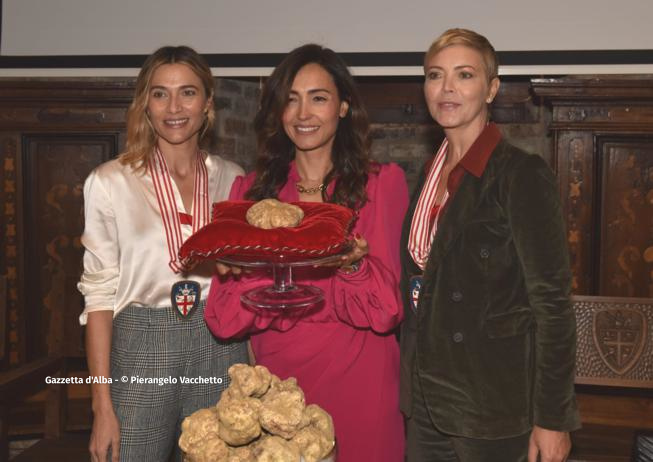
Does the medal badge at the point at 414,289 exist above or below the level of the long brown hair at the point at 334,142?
below

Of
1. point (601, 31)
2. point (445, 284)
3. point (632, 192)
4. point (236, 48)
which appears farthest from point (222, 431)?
point (632, 192)

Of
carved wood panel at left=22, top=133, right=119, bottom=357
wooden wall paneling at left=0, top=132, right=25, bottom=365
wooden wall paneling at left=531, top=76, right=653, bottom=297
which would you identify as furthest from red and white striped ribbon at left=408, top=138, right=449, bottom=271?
wooden wall paneling at left=0, top=132, right=25, bottom=365

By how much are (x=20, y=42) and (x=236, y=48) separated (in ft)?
3.52

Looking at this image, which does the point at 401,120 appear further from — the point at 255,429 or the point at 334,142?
the point at 255,429

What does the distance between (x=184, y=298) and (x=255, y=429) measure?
2.66ft

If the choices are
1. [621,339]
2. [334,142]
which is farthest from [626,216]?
[334,142]

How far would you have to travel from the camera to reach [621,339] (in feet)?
6.92

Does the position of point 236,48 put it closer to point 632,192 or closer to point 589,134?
point 589,134

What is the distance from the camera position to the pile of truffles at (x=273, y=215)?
5.00 feet

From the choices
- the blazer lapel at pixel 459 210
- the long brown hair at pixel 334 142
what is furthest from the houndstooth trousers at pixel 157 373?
the blazer lapel at pixel 459 210

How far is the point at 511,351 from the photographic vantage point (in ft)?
5.17

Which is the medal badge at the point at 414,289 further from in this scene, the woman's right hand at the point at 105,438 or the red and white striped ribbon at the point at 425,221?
the woman's right hand at the point at 105,438

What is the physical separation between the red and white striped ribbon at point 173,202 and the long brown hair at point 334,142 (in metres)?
→ 0.14

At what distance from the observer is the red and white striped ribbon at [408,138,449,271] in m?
1.69
